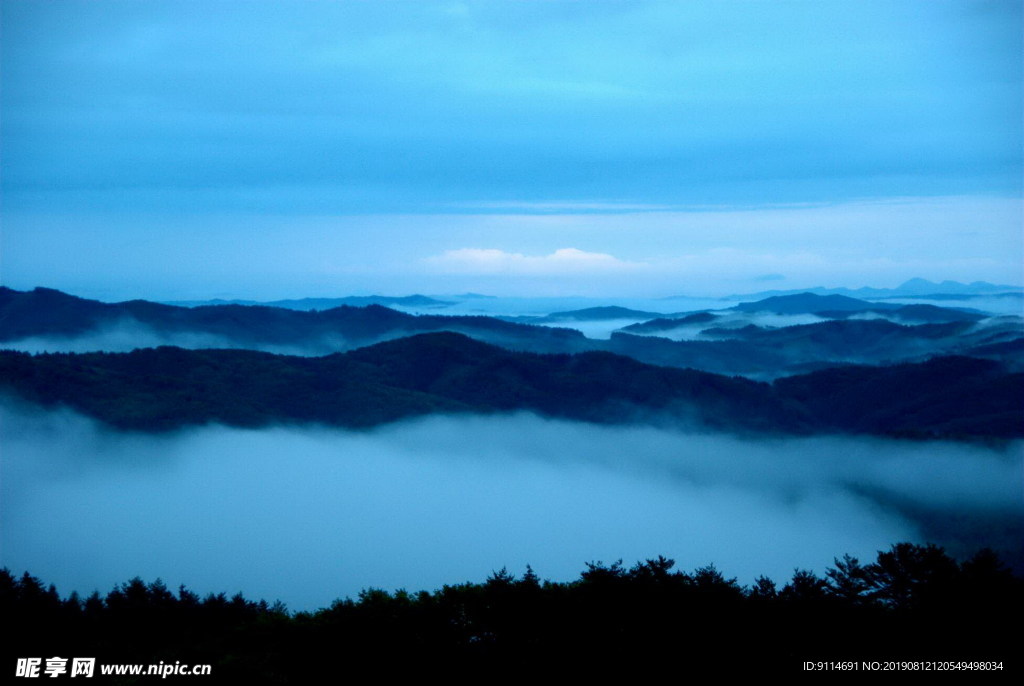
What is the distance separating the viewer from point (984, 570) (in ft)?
114

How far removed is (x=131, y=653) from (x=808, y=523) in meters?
134

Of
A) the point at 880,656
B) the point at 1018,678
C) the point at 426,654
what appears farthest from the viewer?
the point at 426,654

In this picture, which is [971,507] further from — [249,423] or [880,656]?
[249,423]

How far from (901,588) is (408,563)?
110688mm

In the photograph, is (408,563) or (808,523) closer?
(408,563)

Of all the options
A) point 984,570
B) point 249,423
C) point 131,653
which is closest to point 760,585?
point 984,570

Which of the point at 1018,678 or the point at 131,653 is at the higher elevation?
the point at 1018,678

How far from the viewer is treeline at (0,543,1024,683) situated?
28.5 meters

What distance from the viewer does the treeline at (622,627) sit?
93.4 ft

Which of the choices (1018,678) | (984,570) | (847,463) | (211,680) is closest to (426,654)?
(211,680)

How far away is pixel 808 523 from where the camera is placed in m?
148

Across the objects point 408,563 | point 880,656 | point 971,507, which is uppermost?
point 880,656

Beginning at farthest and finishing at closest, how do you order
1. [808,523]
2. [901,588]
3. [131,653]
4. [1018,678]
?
[808,523] < [901,588] < [131,653] < [1018,678]

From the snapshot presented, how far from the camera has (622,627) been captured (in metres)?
31.4
